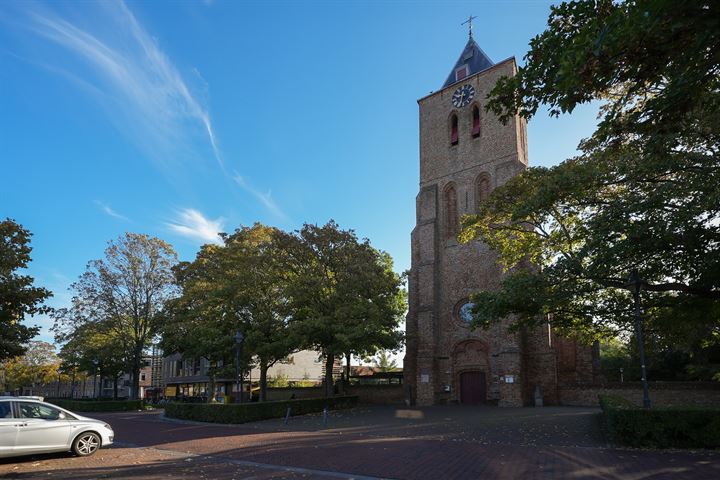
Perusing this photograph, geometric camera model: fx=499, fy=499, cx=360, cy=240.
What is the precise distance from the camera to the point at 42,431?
1134 centimetres

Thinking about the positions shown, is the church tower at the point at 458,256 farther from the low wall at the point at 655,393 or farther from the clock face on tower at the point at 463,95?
the low wall at the point at 655,393

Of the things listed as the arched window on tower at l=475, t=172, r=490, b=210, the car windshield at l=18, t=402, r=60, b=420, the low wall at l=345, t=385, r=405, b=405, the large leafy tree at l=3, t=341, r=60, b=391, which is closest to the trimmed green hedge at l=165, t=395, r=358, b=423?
the low wall at l=345, t=385, r=405, b=405

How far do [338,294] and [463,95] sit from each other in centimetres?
1932

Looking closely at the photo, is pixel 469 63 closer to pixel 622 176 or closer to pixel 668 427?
pixel 622 176

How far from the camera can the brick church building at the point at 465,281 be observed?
97.7 feet

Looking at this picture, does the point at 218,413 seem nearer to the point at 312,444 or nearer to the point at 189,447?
the point at 189,447

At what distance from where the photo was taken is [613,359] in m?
42.2

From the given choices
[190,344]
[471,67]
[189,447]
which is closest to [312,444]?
[189,447]

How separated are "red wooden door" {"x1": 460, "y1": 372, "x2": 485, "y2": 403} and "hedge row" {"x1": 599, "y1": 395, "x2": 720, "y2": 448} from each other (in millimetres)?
19738

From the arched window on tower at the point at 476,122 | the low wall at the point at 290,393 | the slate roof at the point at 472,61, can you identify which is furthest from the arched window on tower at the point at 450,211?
the low wall at the point at 290,393

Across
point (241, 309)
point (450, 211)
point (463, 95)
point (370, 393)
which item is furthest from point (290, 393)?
point (463, 95)

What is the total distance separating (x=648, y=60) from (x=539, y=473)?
710 cm

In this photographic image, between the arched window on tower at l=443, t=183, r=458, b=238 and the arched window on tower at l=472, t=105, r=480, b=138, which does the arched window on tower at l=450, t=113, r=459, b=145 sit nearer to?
the arched window on tower at l=472, t=105, r=480, b=138

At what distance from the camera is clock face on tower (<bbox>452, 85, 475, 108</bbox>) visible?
36.6 m
